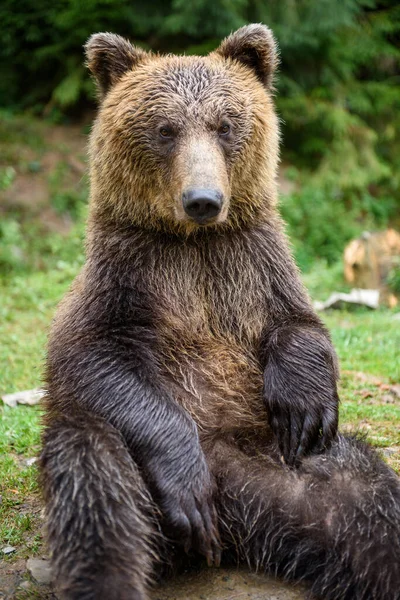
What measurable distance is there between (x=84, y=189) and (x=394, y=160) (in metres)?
5.45

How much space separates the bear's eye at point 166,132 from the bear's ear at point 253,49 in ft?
2.62

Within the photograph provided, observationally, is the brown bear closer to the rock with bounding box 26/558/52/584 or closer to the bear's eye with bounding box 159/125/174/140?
the bear's eye with bounding box 159/125/174/140

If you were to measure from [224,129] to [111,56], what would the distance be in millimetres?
914

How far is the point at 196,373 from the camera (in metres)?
4.45

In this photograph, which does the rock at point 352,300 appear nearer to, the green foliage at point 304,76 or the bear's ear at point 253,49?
the green foliage at point 304,76

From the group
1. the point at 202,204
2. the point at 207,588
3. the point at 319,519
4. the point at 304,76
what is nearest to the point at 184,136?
the point at 202,204

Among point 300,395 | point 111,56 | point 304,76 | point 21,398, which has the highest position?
point 304,76

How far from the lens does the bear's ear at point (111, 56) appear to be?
4.89 m

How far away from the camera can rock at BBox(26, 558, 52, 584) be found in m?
4.04

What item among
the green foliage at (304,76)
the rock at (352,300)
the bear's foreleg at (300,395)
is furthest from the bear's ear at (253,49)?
the green foliage at (304,76)

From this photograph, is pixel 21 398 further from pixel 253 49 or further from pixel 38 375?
pixel 253 49

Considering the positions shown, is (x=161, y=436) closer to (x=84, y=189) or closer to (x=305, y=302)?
(x=305, y=302)

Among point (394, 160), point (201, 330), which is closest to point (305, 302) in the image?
point (201, 330)

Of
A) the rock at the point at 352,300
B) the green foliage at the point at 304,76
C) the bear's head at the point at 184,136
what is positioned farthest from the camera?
the green foliage at the point at 304,76
